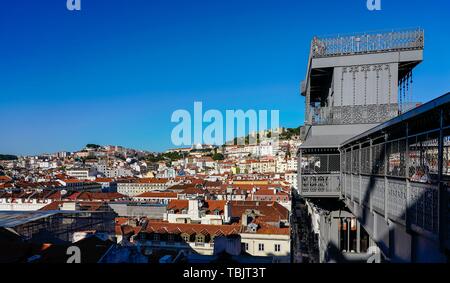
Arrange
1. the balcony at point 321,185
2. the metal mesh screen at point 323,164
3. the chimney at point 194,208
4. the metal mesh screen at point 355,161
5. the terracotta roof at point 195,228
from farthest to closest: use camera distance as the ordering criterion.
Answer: the chimney at point 194,208, the terracotta roof at point 195,228, the metal mesh screen at point 323,164, the balcony at point 321,185, the metal mesh screen at point 355,161

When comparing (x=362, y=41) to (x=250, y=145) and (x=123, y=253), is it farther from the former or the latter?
(x=250, y=145)

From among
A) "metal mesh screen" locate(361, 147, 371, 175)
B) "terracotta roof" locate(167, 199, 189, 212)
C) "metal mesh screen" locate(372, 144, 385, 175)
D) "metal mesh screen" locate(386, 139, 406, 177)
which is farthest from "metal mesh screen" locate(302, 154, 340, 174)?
"terracotta roof" locate(167, 199, 189, 212)

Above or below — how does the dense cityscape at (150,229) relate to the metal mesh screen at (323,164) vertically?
below

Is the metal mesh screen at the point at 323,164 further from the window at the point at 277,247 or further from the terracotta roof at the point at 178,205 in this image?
the terracotta roof at the point at 178,205

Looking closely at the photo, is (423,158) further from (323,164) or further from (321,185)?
(323,164)

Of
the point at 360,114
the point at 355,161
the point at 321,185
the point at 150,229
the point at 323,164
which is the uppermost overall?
the point at 360,114

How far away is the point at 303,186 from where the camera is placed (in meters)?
9.88

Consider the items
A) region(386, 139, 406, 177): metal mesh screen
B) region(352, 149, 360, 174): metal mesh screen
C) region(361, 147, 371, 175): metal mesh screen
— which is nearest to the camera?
region(386, 139, 406, 177): metal mesh screen

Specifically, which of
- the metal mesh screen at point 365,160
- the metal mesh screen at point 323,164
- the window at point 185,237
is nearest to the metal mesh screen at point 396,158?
the metal mesh screen at point 365,160

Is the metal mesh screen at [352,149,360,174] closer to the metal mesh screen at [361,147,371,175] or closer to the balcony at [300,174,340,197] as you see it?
the metal mesh screen at [361,147,371,175]

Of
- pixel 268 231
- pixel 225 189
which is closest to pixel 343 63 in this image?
pixel 268 231

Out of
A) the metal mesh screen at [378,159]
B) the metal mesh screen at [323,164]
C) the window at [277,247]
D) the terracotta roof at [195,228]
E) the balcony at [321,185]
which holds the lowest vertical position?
the window at [277,247]

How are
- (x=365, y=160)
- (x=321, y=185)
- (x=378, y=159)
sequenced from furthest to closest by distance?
(x=321, y=185), (x=365, y=160), (x=378, y=159)

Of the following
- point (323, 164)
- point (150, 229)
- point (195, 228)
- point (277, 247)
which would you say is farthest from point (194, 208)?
point (323, 164)
